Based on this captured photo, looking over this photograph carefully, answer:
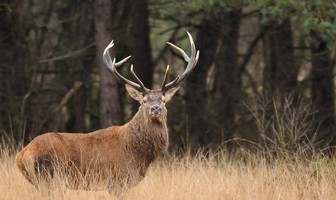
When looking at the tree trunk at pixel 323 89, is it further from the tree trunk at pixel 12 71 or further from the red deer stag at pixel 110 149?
the red deer stag at pixel 110 149

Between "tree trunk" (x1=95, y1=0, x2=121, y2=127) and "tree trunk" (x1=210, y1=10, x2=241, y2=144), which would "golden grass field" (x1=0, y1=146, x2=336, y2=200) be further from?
"tree trunk" (x1=210, y1=10, x2=241, y2=144)

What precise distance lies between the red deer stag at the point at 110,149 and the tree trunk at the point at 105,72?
4.11m

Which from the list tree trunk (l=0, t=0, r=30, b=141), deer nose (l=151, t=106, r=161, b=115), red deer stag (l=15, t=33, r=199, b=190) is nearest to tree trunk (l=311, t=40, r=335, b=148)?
tree trunk (l=0, t=0, r=30, b=141)

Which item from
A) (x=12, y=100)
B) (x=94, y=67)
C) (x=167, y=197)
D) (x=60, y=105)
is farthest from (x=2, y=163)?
(x=94, y=67)

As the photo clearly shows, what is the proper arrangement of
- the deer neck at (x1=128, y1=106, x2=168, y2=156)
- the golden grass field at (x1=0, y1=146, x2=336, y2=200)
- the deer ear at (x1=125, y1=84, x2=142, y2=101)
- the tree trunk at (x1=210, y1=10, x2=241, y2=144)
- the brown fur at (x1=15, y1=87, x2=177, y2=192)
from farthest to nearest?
the tree trunk at (x1=210, y1=10, x2=241, y2=144), the deer ear at (x1=125, y1=84, x2=142, y2=101), the deer neck at (x1=128, y1=106, x2=168, y2=156), the brown fur at (x1=15, y1=87, x2=177, y2=192), the golden grass field at (x1=0, y1=146, x2=336, y2=200)

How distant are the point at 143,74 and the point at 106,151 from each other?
746cm

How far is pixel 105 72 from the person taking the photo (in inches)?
578

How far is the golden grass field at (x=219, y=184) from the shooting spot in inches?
355

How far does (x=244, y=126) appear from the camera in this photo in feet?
56.6

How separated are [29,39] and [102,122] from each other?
347 cm

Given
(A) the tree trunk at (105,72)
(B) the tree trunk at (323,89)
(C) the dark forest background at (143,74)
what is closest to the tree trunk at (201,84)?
(C) the dark forest background at (143,74)

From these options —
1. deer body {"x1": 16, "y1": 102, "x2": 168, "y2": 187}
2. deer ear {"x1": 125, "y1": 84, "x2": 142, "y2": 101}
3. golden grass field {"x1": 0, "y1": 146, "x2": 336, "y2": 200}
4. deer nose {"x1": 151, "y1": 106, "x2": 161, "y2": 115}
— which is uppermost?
deer ear {"x1": 125, "y1": 84, "x2": 142, "y2": 101}

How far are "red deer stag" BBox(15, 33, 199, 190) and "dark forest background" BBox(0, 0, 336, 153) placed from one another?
4631 millimetres

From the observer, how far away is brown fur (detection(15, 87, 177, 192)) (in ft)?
30.4
